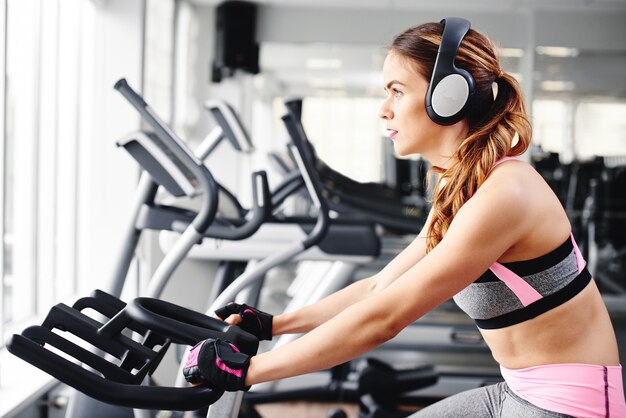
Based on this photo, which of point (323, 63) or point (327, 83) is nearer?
point (323, 63)

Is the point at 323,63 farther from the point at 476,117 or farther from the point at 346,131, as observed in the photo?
the point at 476,117

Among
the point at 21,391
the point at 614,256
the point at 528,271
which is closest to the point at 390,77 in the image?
the point at 528,271

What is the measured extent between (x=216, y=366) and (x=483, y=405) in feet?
1.93

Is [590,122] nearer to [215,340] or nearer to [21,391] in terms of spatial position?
[21,391]

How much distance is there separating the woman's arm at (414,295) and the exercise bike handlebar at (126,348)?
0.37ft

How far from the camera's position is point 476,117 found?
1.29 meters

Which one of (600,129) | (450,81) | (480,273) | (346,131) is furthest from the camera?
(346,131)

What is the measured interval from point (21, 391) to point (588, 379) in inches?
81.0

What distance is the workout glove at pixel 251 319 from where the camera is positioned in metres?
1.35

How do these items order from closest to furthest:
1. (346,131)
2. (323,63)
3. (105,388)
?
(105,388), (323,63), (346,131)

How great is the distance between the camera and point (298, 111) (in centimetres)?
270

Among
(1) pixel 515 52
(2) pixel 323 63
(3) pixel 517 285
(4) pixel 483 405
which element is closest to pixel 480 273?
(3) pixel 517 285

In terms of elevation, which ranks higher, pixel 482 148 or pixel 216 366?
pixel 482 148

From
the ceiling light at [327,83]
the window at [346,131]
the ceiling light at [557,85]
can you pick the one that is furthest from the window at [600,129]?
the ceiling light at [327,83]
